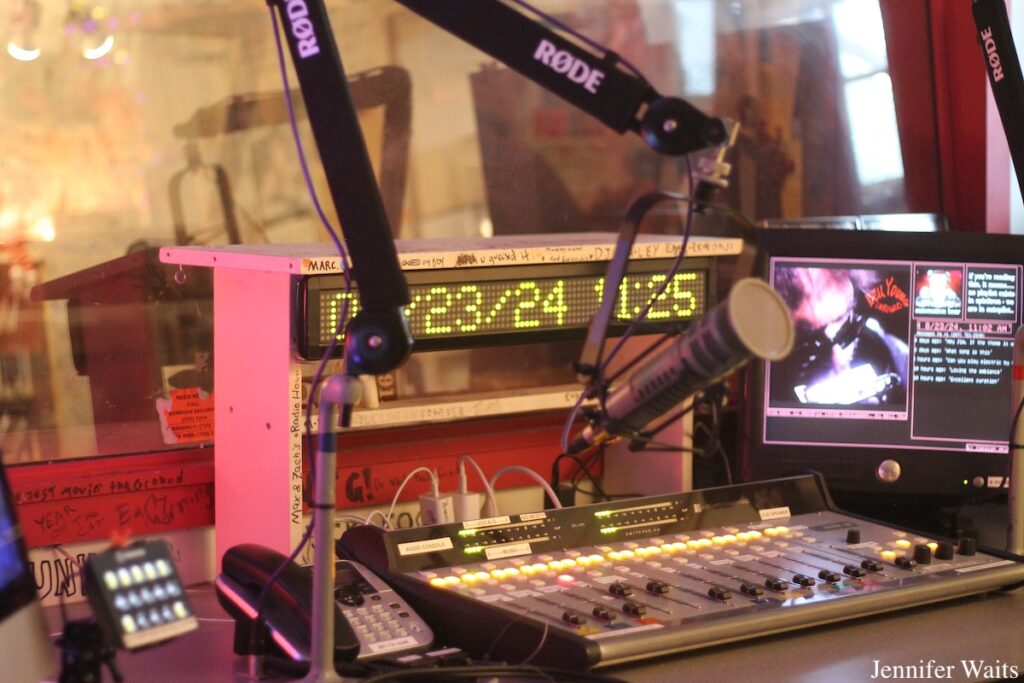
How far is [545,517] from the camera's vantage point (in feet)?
5.56

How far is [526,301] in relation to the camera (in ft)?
5.89

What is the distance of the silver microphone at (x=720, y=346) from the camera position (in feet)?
3.18

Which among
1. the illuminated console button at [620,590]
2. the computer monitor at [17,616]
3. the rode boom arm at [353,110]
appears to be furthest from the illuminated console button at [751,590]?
the computer monitor at [17,616]

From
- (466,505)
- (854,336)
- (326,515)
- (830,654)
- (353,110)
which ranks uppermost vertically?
(353,110)

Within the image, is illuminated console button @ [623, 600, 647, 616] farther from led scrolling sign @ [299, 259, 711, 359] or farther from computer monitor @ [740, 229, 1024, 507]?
computer monitor @ [740, 229, 1024, 507]

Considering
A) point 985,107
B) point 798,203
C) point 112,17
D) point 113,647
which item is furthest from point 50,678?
point 985,107

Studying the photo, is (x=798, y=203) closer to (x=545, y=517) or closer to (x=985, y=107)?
(x=985, y=107)

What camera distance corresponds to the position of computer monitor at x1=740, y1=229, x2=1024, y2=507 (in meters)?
1.98

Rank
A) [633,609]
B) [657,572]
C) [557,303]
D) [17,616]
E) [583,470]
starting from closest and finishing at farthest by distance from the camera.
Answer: [17,616], [633,609], [657,572], [557,303], [583,470]

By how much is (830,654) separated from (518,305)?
65 centimetres

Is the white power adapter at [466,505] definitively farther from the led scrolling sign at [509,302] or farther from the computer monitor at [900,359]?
the computer monitor at [900,359]

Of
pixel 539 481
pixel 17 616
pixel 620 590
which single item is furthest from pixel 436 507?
pixel 17 616

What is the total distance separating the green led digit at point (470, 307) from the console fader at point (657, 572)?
0.28 meters

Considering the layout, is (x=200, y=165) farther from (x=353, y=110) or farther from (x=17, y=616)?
(x=17, y=616)
